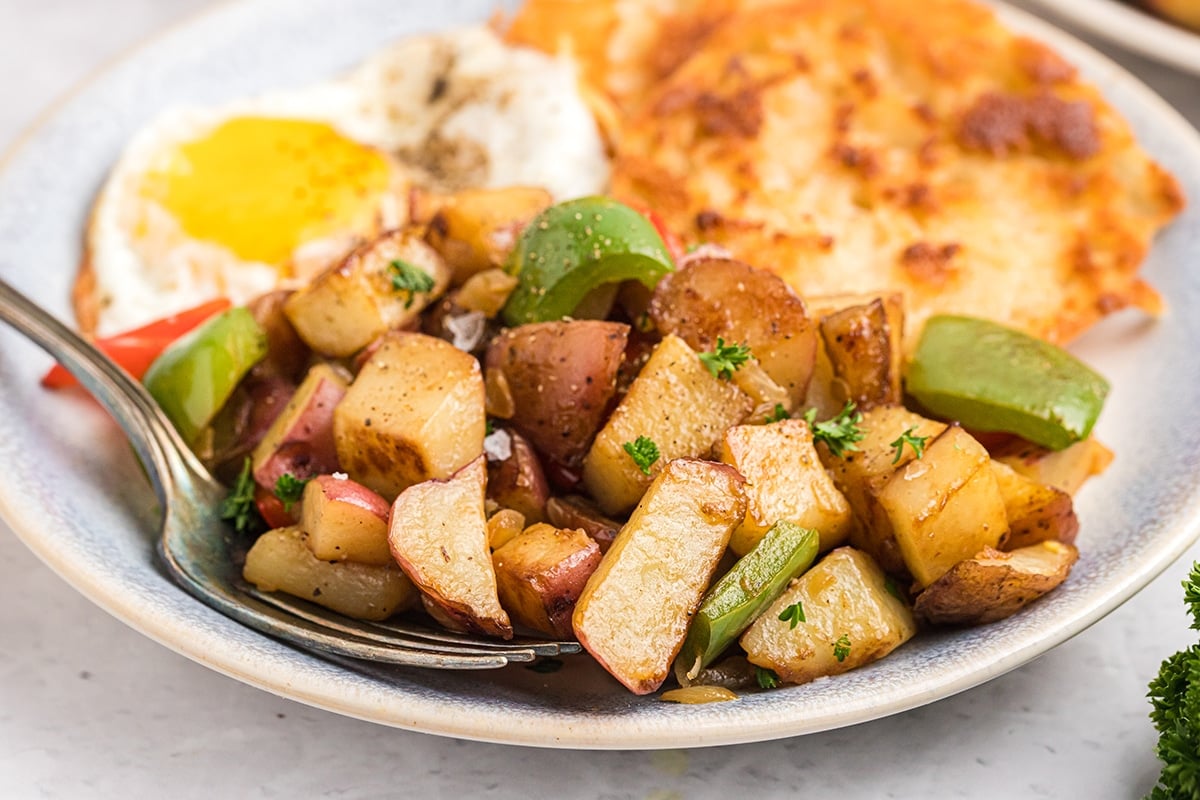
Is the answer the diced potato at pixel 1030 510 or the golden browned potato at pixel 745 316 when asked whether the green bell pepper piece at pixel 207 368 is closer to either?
the golden browned potato at pixel 745 316

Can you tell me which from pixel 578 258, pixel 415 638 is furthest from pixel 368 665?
pixel 578 258

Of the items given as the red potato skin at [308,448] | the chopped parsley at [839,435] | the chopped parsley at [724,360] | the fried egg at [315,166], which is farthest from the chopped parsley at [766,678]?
the fried egg at [315,166]

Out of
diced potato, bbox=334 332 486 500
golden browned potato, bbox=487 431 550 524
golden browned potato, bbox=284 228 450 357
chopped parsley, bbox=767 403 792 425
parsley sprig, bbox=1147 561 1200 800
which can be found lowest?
parsley sprig, bbox=1147 561 1200 800

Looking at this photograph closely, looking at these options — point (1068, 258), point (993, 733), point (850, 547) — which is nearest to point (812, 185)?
point (1068, 258)

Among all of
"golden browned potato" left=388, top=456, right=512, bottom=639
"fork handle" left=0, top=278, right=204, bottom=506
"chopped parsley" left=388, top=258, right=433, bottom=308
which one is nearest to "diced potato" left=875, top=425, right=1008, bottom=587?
"golden browned potato" left=388, top=456, right=512, bottom=639

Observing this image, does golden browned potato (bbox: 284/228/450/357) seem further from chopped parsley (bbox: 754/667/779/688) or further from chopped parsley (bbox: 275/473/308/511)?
chopped parsley (bbox: 754/667/779/688)
